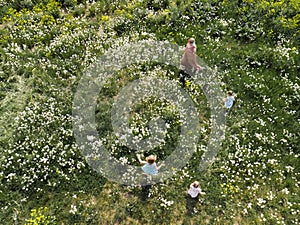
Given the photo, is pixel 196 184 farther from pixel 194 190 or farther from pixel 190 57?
pixel 190 57

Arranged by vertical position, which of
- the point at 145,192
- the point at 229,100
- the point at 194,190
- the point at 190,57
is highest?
the point at 190,57

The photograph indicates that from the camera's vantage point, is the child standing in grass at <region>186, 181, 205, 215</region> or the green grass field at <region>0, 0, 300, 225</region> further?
the green grass field at <region>0, 0, 300, 225</region>

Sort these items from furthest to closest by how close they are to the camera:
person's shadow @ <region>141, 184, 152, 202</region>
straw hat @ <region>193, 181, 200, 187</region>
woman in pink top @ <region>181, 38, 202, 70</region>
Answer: woman in pink top @ <region>181, 38, 202, 70</region>, person's shadow @ <region>141, 184, 152, 202</region>, straw hat @ <region>193, 181, 200, 187</region>

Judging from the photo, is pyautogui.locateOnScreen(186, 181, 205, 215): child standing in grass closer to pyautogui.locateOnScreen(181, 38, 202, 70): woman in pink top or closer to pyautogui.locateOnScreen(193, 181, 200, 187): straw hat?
pyautogui.locateOnScreen(193, 181, 200, 187): straw hat

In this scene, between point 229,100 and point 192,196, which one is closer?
point 192,196

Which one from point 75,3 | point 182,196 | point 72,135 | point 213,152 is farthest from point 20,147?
point 75,3

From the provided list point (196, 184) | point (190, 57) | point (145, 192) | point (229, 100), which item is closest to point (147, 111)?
point (190, 57)

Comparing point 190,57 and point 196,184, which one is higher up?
point 190,57

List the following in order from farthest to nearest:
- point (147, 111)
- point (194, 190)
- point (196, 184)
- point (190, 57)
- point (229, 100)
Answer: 1. point (190, 57)
2. point (147, 111)
3. point (229, 100)
4. point (194, 190)
5. point (196, 184)

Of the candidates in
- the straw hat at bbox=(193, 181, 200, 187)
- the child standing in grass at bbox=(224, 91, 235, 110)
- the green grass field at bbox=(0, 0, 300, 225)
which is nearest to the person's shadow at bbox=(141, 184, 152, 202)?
the green grass field at bbox=(0, 0, 300, 225)

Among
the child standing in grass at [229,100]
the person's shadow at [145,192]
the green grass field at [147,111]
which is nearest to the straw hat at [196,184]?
the green grass field at [147,111]

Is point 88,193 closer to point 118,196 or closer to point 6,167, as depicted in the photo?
point 118,196
